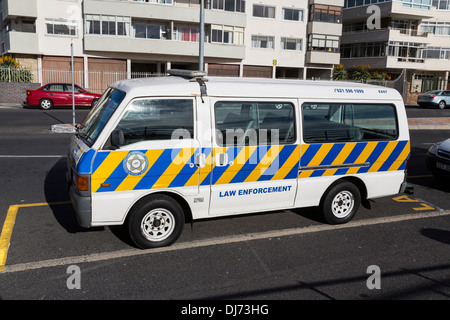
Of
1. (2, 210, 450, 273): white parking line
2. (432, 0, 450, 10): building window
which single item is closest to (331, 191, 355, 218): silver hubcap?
(2, 210, 450, 273): white parking line

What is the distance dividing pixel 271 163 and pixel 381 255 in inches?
73.9

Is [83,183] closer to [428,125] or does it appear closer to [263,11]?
[428,125]

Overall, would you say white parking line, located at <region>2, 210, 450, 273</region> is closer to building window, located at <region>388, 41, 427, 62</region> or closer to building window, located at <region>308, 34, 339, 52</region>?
building window, located at <region>308, 34, 339, 52</region>

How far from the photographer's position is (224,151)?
5.48m

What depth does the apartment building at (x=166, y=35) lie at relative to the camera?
109 feet

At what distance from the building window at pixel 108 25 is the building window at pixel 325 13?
18698 mm

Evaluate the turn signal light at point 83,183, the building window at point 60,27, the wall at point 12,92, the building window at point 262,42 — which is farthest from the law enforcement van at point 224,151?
the building window at point 262,42

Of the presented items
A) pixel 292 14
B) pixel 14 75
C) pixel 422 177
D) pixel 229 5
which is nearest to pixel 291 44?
pixel 292 14

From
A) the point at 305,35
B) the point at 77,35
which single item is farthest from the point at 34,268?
the point at 305,35

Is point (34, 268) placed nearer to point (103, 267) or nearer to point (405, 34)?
point (103, 267)

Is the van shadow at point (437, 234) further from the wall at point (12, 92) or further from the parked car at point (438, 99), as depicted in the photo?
the parked car at point (438, 99)

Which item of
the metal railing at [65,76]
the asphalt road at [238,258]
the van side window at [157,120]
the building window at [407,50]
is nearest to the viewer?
the asphalt road at [238,258]

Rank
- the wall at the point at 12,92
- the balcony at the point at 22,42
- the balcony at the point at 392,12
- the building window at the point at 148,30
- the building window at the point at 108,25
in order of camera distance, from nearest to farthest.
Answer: the wall at the point at 12,92
the balcony at the point at 22,42
the building window at the point at 108,25
the building window at the point at 148,30
the balcony at the point at 392,12

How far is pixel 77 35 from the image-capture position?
33.9 m
